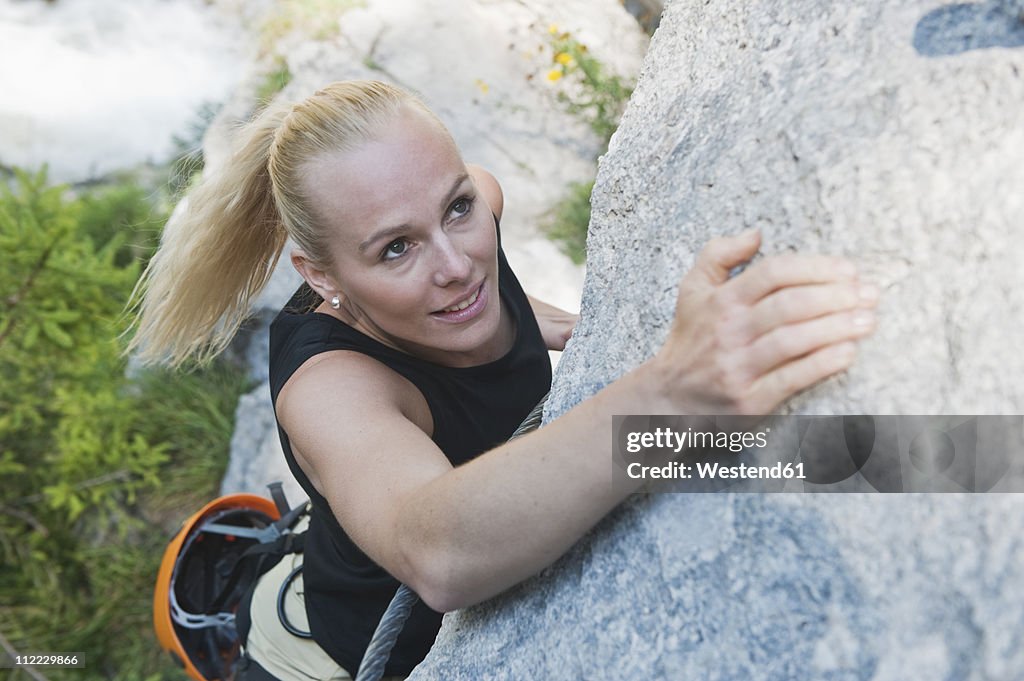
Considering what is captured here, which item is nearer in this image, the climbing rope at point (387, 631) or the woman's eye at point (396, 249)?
the climbing rope at point (387, 631)

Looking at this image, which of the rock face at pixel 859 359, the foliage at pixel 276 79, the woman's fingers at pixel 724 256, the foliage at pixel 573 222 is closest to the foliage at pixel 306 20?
the foliage at pixel 276 79

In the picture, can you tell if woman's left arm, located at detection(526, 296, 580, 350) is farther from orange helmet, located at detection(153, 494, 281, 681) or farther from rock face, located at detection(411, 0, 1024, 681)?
rock face, located at detection(411, 0, 1024, 681)

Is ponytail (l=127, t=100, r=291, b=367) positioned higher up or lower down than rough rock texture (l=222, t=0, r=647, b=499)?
higher up

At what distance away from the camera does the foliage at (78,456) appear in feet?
13.0

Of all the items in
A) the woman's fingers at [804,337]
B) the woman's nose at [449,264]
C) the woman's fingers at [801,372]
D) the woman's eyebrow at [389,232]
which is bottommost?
the woman's nose at [449,264]

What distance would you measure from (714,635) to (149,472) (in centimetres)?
414

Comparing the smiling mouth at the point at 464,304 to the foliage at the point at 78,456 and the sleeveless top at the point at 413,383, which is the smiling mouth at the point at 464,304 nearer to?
the sleeveless top at the point at 413,383

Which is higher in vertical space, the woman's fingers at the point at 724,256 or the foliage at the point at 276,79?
the woman's fingers at the point at 724,256

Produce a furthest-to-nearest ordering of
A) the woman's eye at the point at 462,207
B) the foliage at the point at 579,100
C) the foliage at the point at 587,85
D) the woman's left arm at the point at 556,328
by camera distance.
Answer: the foliage at the point at 587,85 → the foliage at the point at 579,100 → the woman's left arm at the point at 556,328 → the woman's eye at the point at 462,207

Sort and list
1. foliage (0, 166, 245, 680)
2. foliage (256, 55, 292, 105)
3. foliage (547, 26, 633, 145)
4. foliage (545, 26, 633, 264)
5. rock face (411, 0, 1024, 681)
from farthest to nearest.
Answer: foliage (256, 55, 292, 105) → foliage (547, 26, 633, 145) → foliage (545, 26, 633, 264) → foliage (0, 166, 245, 680) → rock face (411, 0, 1024, 681)

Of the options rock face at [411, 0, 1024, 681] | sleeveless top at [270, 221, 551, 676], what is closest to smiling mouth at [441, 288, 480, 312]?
sleeveless top at [270, 221, 551, 676]

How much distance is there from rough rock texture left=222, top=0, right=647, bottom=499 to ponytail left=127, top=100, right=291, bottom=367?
265 centimetres

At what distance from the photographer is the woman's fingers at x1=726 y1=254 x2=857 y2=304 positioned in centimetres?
93

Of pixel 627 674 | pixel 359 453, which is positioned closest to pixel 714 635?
pixel 627 674
